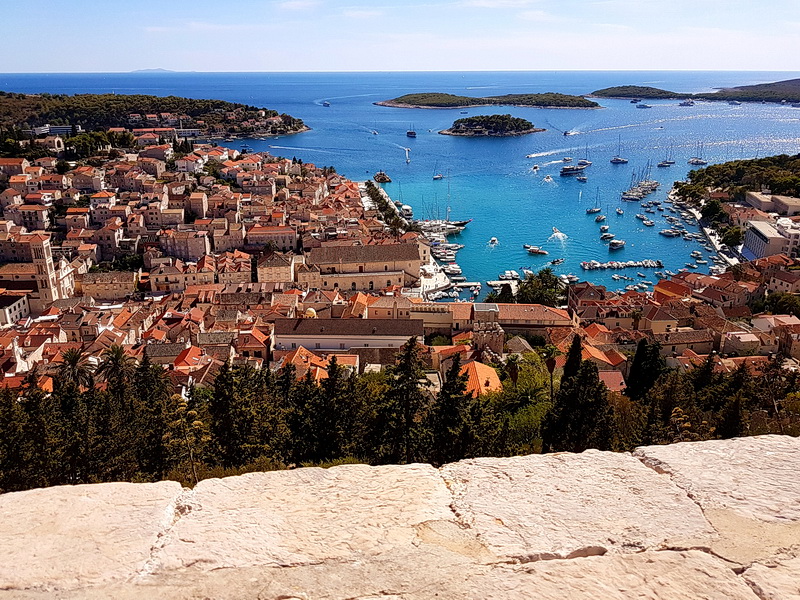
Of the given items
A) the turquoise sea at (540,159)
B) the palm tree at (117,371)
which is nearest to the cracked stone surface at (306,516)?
the palm tree at (117,371)

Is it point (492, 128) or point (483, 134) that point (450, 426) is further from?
point (492, 128)

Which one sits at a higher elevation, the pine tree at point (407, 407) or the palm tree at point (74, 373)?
the pine tree at point (407, 407)

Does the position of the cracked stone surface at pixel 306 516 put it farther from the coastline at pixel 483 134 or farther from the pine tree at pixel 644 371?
the coastline at pixel 483 134

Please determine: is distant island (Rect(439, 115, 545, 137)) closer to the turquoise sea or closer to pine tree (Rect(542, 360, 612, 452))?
the turquoise sea

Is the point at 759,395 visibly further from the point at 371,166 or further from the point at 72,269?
the point at 371,166

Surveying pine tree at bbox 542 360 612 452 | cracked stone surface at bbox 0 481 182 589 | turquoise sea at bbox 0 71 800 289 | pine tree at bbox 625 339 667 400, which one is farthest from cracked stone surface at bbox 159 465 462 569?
turquoise sea at bbox 0 71 800 289
